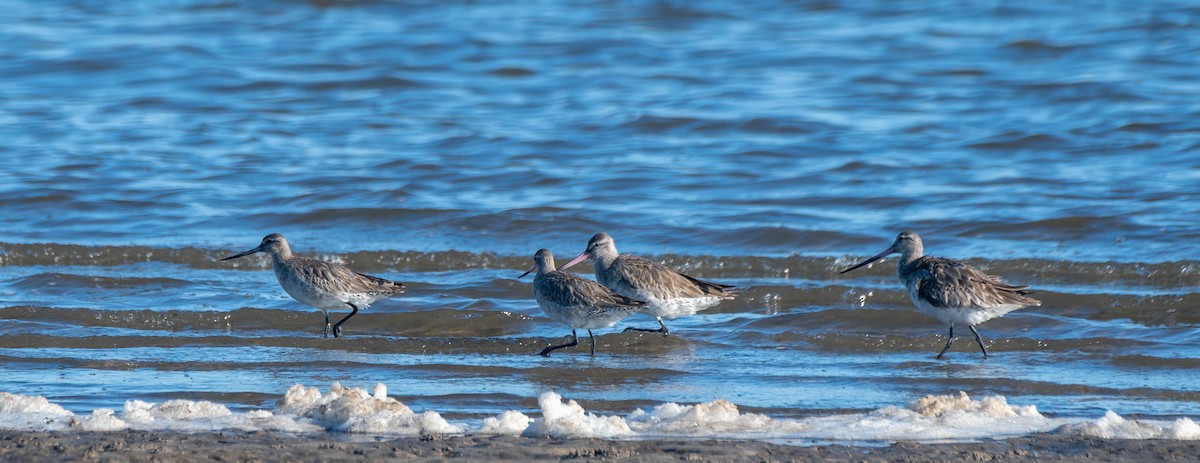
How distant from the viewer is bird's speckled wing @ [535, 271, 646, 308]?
28.7 ft

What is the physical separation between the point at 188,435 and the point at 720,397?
2541 millimetres

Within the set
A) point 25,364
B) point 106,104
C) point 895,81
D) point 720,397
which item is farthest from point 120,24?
point 720,397

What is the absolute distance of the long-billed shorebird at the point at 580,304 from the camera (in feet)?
28.6

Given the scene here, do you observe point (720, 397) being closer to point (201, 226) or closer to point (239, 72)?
point (201, 226)

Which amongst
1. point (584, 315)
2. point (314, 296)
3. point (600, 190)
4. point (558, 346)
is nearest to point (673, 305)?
point (584, 315)

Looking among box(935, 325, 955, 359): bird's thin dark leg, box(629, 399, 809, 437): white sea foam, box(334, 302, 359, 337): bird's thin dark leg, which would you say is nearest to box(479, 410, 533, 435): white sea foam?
box(629, 399, 809, 437): white sea foam

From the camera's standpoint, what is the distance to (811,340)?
29.1ft

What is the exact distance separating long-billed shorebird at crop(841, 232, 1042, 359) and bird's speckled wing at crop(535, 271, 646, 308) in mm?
1672

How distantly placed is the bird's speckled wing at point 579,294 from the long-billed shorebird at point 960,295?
5.49 feet

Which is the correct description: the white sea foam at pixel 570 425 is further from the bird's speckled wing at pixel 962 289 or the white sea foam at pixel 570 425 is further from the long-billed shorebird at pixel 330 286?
the long-billed shorebird at pixel 330 286

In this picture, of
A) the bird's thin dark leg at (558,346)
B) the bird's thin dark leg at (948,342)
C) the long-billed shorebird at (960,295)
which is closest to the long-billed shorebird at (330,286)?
the bird's thin dark leg at (558,346)

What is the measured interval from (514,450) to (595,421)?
0.52m

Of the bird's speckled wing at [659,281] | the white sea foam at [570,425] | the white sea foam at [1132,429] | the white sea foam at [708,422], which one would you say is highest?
the white sea foam at [570,425]

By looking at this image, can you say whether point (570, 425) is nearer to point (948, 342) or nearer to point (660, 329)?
point (948, 342)
